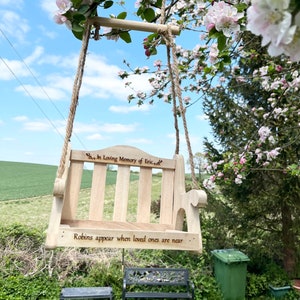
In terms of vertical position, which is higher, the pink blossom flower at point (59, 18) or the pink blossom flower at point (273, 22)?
the pink blossom flower at point (59, 18)

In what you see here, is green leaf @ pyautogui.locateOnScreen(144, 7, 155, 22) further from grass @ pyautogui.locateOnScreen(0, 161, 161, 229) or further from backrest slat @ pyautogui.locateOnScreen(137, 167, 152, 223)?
grass @ pyautogui.locateOnScreen(0, 161, 161, 229)

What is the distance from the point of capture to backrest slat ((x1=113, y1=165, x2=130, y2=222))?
6.38 feet

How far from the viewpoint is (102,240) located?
1.38 metres

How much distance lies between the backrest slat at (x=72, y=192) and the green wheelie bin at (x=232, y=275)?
8.84ft

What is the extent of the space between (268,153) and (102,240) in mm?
2917

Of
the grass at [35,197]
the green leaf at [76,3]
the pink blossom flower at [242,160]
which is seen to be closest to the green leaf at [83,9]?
the green leaf at [76,3]

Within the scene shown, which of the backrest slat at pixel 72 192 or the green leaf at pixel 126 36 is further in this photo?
the backrest slat at pixel 72 192

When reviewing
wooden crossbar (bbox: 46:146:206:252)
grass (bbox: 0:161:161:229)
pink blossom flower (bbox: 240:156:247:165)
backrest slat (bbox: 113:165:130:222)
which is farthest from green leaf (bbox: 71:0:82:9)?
grass (bbox: 0:161:161:229)

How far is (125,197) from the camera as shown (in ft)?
6.49

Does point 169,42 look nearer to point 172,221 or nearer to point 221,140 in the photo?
point 172,221

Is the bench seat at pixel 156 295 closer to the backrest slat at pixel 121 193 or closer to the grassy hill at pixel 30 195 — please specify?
the grassy hill at pixel 30 195

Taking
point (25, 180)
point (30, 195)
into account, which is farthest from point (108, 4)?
point (25, 180)

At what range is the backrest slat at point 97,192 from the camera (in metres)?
1.88

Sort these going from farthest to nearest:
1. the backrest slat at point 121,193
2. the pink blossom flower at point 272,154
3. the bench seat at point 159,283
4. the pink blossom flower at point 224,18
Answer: the pink blossom flower at point 272,154
the bench seat at point 159,283
the backrest slat at point 121,193
the pink blossom flower at point 224,18
